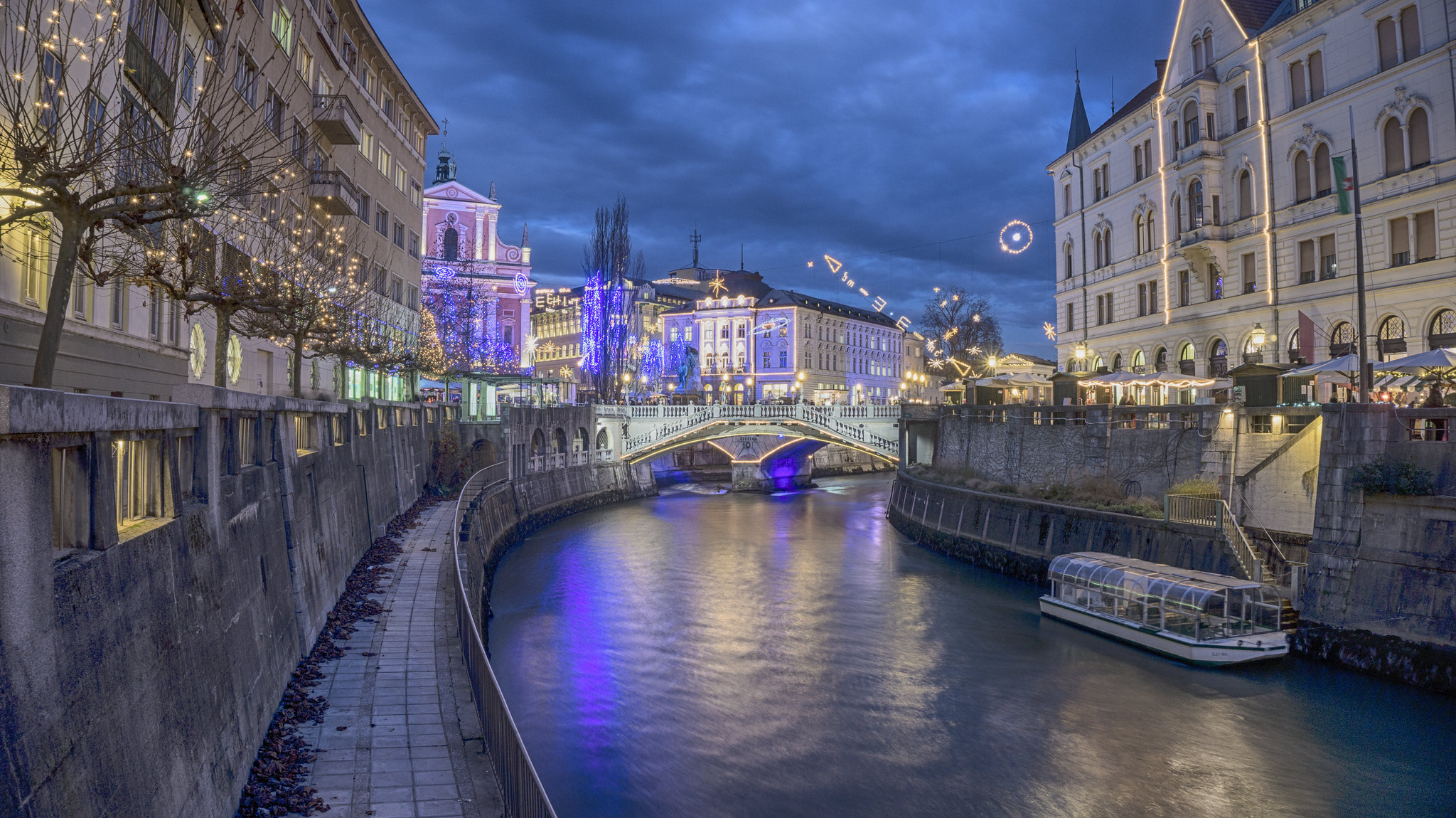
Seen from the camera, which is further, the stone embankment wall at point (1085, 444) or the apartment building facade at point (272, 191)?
the stone embankment wall at point (1085, 444)

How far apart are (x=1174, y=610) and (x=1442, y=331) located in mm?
15075

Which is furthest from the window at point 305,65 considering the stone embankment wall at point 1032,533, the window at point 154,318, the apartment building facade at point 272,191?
the stone embankment wall at point 1032,533

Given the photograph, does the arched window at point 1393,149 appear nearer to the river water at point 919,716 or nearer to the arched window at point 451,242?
the river water at point 919,716

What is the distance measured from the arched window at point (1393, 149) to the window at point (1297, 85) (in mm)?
4013

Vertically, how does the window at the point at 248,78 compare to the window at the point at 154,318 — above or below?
above

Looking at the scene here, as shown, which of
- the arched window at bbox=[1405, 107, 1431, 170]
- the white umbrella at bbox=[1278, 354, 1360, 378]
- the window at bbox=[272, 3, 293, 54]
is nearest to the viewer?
the white umbrella at bbox=[1278, 354, 1360, 378]

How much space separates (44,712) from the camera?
527 cm

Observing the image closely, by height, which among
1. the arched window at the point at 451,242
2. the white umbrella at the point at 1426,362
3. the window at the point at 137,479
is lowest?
the window at the point at 137,479

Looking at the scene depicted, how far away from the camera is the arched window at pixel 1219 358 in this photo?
124 ft

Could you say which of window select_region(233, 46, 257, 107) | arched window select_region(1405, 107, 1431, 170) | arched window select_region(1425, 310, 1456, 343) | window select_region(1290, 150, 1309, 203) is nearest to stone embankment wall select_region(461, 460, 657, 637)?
window select_region(233, 46, 257, 107)

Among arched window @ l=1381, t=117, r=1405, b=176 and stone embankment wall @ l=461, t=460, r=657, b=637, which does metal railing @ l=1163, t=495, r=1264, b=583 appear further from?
stone embankment wall @ l=461, t=460, r=657, b=637

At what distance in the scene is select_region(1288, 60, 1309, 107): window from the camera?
33.7m

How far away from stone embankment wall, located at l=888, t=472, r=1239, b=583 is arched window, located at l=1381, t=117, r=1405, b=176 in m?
15.2

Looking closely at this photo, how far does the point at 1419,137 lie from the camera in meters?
28.9
